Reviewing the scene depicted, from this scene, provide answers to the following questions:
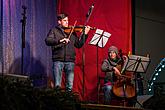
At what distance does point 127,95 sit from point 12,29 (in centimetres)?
279

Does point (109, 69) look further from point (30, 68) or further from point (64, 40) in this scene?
point (30, 68)

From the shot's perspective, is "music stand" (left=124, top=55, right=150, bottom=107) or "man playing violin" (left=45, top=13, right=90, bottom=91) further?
"music stand" (left=124, top=55, right=150, bottom=107)

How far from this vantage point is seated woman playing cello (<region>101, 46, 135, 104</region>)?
8.34 metres

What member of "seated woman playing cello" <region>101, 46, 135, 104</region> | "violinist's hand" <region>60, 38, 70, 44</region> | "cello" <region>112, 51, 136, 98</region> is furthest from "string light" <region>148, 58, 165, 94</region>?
"violinist's hand" <region>60, 38, 70, 44</region>

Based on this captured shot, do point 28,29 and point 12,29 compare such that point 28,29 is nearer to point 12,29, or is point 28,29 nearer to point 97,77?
point 12,29

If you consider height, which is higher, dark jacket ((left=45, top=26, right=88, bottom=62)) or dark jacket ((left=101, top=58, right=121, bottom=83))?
dark jacket ((left=45, top=26, right=88, bottom=62))

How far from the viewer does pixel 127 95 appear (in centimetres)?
835

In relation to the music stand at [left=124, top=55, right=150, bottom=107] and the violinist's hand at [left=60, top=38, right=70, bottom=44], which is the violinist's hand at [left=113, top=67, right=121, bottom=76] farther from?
the violinist's hand at [left=60, top=38, right=70, bottom=44]

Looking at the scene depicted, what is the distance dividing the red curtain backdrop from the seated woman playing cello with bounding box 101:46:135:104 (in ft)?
3.06

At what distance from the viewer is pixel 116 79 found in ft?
27.9

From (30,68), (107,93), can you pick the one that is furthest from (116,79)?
(30,68)

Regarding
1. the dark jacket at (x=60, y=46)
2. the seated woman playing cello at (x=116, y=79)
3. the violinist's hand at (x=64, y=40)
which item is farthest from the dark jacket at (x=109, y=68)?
the violinist's hand at (x=64, y=40)

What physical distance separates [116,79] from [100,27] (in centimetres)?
181

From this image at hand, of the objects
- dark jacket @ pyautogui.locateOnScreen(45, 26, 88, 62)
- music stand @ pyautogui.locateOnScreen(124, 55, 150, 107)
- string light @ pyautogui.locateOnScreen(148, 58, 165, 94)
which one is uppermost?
dark jacket @ pyautogui.locateOnScreen(45, 26, 88, 62)
